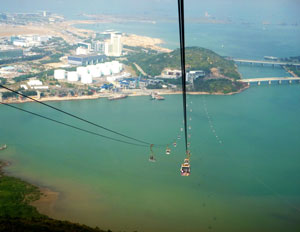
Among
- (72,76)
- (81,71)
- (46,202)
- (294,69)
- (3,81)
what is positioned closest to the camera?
(46,202)

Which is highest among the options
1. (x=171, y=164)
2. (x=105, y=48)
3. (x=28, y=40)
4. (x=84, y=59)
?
(x=28, y=40)

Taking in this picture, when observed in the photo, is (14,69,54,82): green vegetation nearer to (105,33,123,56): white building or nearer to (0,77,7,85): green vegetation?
(0,77,7,85): green vegetation

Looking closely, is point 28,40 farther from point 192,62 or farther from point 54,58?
point 192,62

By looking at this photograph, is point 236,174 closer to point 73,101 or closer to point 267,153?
point 267,153

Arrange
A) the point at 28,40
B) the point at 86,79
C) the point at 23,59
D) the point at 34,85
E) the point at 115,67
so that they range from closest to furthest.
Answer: the point at 34,85, the point at 86,79, the point at 115,67, the point at 23,59, the point at 28,40

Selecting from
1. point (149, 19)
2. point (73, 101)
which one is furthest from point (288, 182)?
point (149, 19)

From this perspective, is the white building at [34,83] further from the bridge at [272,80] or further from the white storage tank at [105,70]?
the bridge at [272,80]

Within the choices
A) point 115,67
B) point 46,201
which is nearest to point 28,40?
point 115,67
